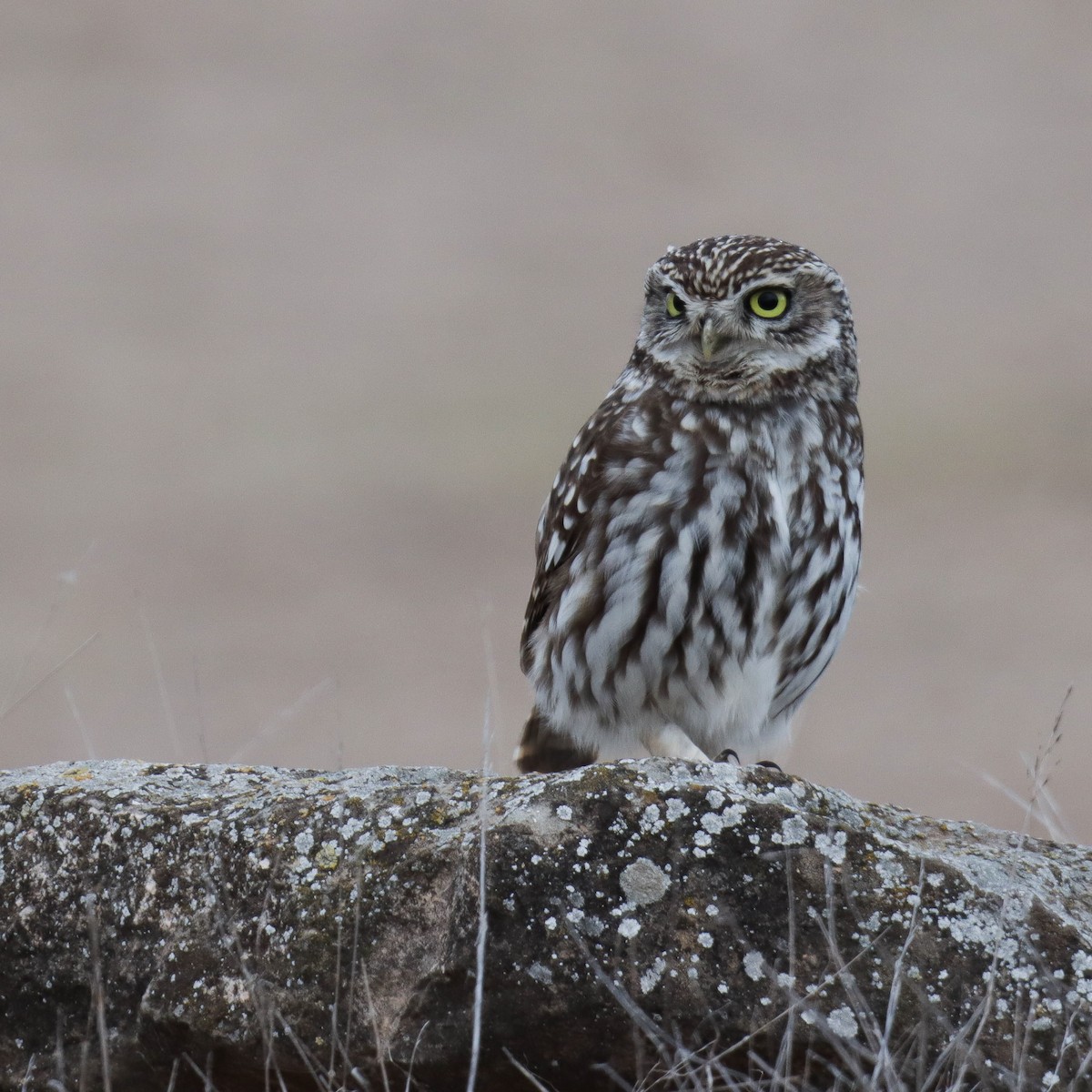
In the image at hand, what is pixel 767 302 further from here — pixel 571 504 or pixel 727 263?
pixel 571 504

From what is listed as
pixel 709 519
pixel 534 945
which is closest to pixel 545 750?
pixel 709 519

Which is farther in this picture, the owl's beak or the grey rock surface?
the owl's beak

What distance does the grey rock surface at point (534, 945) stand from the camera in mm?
2783

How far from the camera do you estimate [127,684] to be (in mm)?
12344

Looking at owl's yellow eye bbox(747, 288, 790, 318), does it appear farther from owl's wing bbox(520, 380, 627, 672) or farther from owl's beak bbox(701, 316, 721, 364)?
owl's wing bbox(520, 380, 627, 672)

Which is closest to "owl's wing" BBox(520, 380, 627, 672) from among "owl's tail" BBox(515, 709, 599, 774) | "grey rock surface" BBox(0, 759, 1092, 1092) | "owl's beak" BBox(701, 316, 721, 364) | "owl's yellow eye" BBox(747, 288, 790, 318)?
"owl's tail" BBox(515, 709, 599, 774)

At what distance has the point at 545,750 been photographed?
16.2 feet

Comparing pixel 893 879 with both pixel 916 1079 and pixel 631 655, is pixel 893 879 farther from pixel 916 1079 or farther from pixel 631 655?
pixel 631 655

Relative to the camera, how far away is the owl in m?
4.36

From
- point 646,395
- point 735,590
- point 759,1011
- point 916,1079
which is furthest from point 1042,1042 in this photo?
point 646,395

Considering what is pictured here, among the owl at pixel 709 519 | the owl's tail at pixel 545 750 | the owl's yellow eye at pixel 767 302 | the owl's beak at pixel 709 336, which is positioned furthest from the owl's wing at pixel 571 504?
the owl's yellow eye at pixel 767 302

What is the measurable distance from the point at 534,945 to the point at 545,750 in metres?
2.11

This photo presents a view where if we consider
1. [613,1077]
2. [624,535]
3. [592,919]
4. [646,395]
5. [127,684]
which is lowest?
[127,684]

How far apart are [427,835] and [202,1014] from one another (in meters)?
0.50
